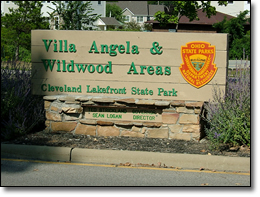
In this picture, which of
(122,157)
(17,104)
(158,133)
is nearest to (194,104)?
(158,133)

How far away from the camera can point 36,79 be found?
7180 millimetres

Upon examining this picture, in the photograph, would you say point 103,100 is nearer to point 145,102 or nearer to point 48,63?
point 145,102

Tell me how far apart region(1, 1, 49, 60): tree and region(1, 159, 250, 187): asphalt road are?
74.1 ft

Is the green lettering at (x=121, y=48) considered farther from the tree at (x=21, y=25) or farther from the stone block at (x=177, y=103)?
the tree at (x=21, y=25)

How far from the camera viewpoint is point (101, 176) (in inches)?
200

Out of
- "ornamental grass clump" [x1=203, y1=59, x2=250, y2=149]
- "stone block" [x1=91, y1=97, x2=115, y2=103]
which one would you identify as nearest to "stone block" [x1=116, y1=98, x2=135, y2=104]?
"stone block" [x1=91, y1=97, x2=115, y2=103]

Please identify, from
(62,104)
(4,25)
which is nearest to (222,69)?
(62,104)

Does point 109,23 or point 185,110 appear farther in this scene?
point 109,23

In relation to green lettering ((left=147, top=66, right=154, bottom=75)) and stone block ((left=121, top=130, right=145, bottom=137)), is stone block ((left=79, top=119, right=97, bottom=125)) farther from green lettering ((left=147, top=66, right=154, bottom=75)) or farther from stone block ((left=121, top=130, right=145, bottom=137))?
green lettering ((left=147, top=66, right=154, bottom=75))

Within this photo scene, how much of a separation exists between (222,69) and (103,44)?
2340mm

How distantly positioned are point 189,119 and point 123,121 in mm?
1272

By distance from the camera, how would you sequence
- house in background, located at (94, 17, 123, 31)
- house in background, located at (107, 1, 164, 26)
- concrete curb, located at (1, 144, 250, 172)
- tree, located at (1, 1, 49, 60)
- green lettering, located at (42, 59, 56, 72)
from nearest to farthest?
concrete curb, located at (1, 144, 250, 172)
green lettering, located at (42, 59, 56, 72)
tree, located at (1, 1, 49, 60)
house in background, located at (94, 17, 123, 31)
house in background, located at (107, 1, 164, 26)

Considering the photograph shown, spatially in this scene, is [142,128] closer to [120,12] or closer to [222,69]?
[222,69]

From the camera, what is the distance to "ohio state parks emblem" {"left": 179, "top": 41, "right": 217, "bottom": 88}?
6621 mm
